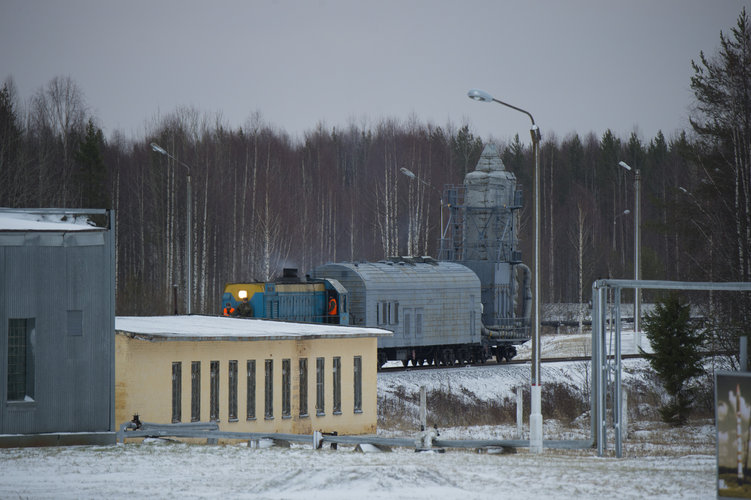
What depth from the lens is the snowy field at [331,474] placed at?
1331cm

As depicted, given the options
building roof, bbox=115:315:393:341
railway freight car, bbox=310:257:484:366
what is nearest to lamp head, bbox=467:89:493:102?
building roof, bbox=115:315:393:341

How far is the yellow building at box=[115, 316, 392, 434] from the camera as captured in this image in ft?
73.1

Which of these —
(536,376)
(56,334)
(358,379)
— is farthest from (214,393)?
(536,376)

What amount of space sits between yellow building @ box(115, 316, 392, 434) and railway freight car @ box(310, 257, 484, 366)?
8947mm

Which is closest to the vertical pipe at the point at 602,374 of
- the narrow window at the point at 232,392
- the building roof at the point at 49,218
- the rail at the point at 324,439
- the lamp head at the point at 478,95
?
the rail at the point at 324,439

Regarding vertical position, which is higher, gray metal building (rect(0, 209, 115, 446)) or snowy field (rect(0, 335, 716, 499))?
gray metal building (rect(0, 209, 115, 446))

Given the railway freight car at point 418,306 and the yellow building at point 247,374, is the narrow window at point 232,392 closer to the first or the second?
the yellow building at point 247,374

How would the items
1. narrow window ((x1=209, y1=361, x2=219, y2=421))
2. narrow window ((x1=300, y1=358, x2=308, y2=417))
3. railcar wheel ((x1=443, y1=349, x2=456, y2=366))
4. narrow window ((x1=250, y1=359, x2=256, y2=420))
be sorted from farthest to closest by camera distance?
1. railcar wheel ((x1=443, y1=349, x2=456, y2=366))
2. narrow window ((x1=300, y1=358, x2=308, y2=417))
3. narrow window ((x1=250, y1=359, x2=256, y2=420))
4. narrow window ((x1=209, y1=361, x2=219, y2=421))

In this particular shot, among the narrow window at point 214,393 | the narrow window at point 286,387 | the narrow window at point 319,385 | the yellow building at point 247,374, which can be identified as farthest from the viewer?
the narrow window at point 319,385

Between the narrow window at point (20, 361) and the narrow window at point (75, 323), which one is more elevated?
the narrow window at point (75, 323)

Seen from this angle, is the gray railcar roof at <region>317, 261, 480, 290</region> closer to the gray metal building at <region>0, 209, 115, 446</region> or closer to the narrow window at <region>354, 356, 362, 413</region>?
the narrow window at <region>354, 356, 362, 413</region>

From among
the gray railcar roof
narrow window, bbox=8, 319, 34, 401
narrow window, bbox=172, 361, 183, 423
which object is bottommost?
narrow window, bbox=172, 361, 183, 423

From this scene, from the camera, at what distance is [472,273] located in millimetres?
42562

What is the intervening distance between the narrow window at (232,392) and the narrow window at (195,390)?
931mm
